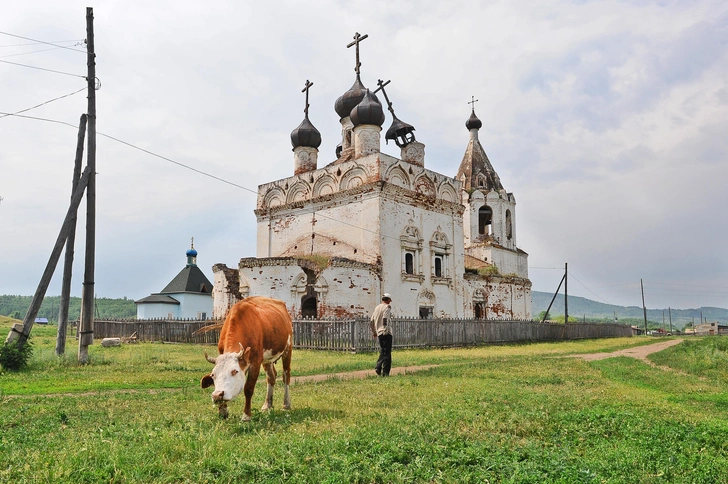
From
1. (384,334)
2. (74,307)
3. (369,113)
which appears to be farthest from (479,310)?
(74,307)

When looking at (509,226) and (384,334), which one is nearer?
(384,334)

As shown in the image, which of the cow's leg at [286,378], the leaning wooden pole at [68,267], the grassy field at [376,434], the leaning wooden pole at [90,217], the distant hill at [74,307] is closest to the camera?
the grassy field at [376,434]

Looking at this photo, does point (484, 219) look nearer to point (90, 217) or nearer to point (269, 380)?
point (90, 217)

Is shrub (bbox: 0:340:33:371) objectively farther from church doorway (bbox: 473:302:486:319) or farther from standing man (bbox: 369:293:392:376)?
church doorway (bbox: 473:302:486:319)

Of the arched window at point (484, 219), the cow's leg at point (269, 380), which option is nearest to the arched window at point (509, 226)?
the arched window at point (484, 219)

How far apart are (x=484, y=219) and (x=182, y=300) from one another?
934 inches

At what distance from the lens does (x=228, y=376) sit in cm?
587

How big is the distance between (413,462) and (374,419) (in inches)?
70.4

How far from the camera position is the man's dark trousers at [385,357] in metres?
12.0

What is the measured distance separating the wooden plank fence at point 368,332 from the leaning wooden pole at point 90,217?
7.06 m

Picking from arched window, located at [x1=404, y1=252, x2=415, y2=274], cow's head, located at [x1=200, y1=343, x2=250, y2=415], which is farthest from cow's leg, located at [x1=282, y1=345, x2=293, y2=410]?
arched window, located at [x1=404, y1=252, x2=415, y2=274]

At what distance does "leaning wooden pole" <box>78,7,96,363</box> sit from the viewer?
14.5 meters

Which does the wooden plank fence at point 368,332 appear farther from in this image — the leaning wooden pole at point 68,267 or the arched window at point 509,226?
the arched window at point 509,226

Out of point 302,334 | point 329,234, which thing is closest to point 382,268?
point 329,234
